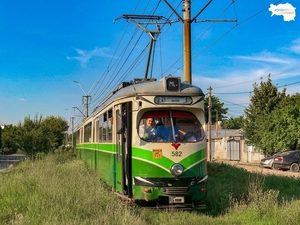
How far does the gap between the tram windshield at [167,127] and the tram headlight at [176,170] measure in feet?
2.02

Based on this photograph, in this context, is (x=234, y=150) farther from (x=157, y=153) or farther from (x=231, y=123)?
(x=231, y=123)

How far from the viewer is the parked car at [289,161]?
25.8 meters

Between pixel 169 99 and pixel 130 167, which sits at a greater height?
pixel 169 99

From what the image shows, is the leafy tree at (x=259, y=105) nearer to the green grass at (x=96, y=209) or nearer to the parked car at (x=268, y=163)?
the parked car at (x=268, y=163)

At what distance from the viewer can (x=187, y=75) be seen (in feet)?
46.4

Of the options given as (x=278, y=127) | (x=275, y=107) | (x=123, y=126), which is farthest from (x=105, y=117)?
(x=275, y=107)

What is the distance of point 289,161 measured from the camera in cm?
2594

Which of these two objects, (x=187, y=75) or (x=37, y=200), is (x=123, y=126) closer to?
(x=37, y=200)

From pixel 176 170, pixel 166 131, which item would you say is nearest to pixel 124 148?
pixel 166 131

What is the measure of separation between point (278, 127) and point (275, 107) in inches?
Answer: 229

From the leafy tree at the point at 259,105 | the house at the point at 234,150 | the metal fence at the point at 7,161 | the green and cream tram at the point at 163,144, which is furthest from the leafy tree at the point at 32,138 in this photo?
the green and cream tram at the point at 163,144

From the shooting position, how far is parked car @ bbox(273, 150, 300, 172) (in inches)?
1016

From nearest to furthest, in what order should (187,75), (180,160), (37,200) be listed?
(37,200), (180,160), (187,75)

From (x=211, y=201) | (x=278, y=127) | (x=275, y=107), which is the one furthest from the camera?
(x=275, y=107)
